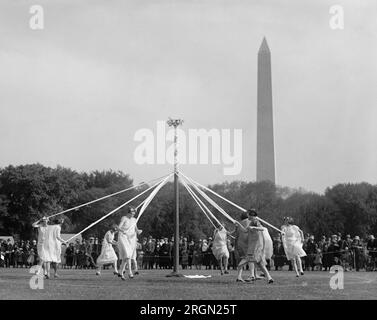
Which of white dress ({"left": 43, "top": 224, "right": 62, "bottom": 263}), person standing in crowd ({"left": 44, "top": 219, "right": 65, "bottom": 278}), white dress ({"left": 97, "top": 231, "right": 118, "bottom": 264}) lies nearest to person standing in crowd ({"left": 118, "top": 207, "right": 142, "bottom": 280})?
person standing in crowd ({"left": 44, "top": 219, "right": 65, "bottom": 278})

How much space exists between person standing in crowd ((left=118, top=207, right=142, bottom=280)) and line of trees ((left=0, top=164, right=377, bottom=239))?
44.3m

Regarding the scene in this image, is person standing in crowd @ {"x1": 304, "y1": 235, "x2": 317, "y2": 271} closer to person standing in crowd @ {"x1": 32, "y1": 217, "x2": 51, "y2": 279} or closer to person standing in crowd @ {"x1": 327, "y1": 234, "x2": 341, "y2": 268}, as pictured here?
person standing in crowd @ {"x1": 327, "y1": 234, "x2": 341, "y2": 268}

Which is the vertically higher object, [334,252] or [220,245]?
[220,245]

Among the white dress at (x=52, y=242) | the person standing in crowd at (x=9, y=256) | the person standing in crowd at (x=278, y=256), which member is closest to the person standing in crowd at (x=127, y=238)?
the white dress at (x=52, y=242)

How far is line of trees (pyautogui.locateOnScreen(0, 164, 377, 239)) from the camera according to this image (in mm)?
69938

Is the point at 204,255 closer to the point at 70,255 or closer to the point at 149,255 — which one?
the point at 149,255

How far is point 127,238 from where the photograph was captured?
21.8 m

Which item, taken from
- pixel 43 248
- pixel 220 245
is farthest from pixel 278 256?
pixel 43 248

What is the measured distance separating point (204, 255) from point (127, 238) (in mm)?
16346

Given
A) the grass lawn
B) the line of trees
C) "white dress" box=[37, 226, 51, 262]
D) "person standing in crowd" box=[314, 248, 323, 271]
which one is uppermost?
the line of trees

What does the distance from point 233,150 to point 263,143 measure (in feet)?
68.7

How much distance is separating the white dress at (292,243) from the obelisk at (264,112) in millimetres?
20120

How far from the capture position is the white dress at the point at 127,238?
21.5 m
